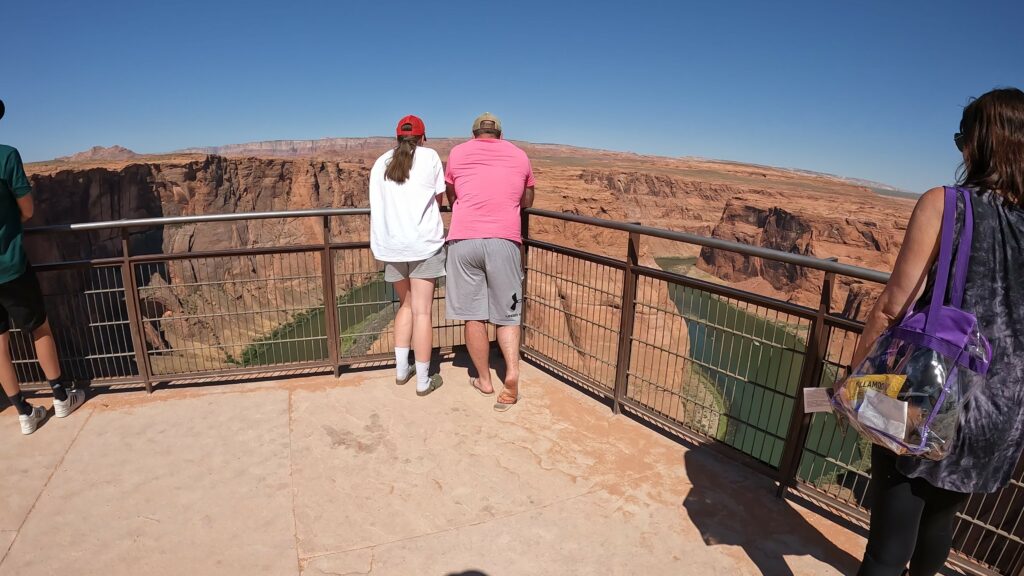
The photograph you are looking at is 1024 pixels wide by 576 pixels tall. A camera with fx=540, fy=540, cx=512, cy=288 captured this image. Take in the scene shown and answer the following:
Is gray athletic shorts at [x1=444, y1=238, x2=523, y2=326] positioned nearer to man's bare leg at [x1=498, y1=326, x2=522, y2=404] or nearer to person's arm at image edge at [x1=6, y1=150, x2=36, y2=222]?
man's bare leg at [x1=498, y1=326, x2=522, y2=404]

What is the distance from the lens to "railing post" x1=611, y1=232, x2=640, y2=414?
3.59 m

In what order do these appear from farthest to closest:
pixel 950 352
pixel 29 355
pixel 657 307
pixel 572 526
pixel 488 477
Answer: pixel 29 355, pixel 657 307, pixel 488 477, pixel 572 526, pixel 950 352

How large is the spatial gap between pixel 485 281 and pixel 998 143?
9.12 feet

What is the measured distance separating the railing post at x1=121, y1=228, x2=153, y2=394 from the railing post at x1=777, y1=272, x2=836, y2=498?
4288 millimetres

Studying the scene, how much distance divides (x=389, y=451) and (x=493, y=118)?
2254 millimetres

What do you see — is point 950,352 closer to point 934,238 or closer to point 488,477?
point 934,238

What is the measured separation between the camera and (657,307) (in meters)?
3.53

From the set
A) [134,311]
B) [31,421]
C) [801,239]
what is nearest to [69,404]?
[31,421]

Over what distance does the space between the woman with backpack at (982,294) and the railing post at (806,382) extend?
99cm

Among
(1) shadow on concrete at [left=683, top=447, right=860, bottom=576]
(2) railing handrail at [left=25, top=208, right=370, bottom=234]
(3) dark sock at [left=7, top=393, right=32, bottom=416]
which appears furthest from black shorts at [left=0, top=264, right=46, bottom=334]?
(1) shadow on concrete at [left=683, top=447, right=860, bottom=576]

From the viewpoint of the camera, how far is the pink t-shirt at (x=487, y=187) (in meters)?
3.59

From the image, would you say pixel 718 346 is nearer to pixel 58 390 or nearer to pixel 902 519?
pixel 902 519

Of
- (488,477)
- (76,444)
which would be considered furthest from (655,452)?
(76,444)

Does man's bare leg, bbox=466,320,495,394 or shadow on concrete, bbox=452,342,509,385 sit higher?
man's bare leg, bbox=466,320,495,394
